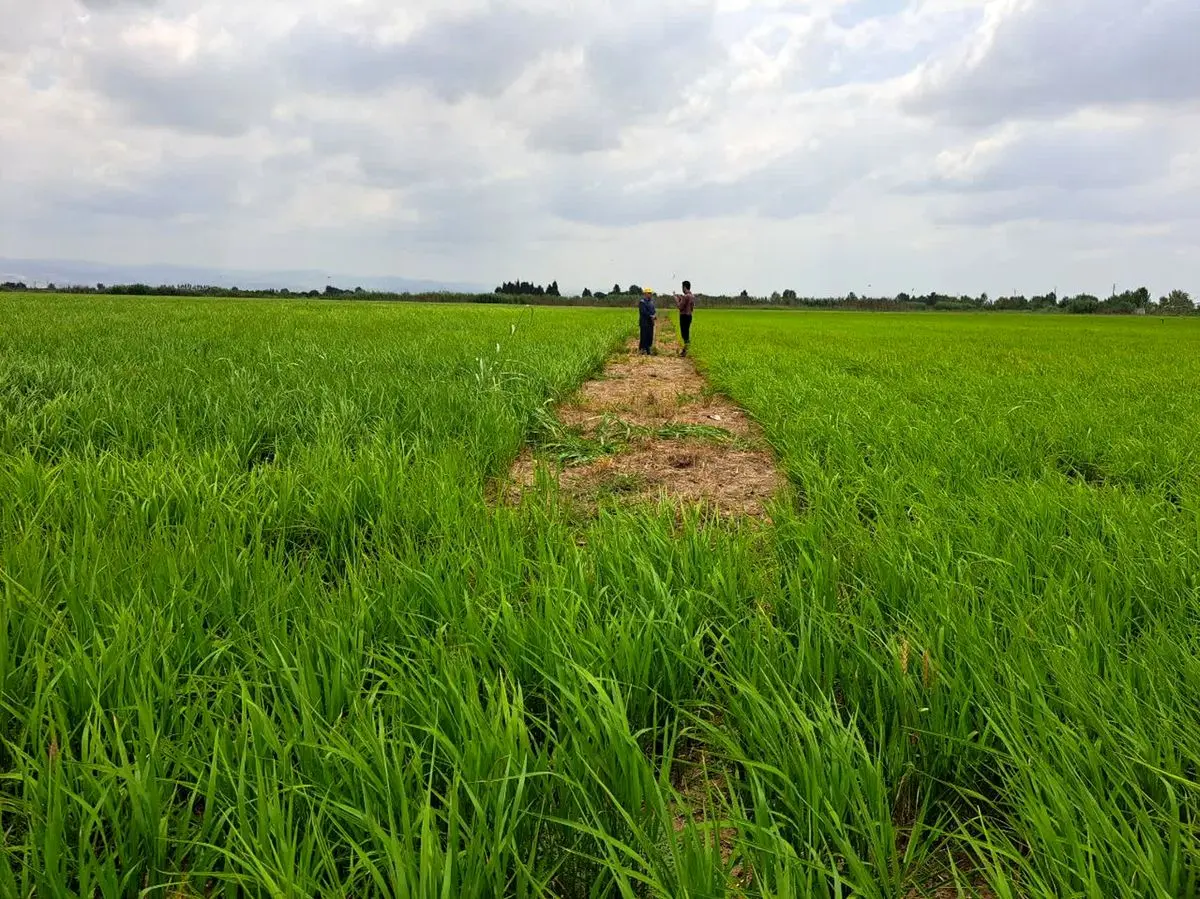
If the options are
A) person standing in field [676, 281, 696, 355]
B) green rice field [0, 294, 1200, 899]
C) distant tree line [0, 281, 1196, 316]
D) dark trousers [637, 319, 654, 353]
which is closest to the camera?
green rice field [0, 294, 1200, 899]

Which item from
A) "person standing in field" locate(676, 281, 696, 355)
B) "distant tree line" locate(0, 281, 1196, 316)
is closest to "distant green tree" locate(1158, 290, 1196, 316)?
"distant tree line" locate(0, 281, 1196, 316)

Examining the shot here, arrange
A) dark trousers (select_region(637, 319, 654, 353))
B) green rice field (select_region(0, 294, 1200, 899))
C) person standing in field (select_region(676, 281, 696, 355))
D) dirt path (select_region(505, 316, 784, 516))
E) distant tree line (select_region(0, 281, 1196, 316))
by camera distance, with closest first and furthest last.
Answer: green rice field (select_region(0, 294, 1200, 899))
dirt path (select_region(505, 316, 784, 516))
person standing in field (select_region(676, 281, 696, 355))
dark trousers (select_region(637, 319, 654, 353))
distant tree line (select_region(0, 281, 1196, 316))

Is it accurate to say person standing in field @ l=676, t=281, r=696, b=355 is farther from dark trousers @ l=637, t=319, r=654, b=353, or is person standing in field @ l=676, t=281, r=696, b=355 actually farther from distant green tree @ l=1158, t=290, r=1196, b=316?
distant green tree @ l=1158, t=290, r=1196, b=316

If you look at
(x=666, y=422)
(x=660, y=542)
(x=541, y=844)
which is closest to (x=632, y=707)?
(x=541, y=844)

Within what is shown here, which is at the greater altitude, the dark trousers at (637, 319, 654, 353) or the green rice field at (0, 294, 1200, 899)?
the dark trousers at (637, 319, 654, 353)

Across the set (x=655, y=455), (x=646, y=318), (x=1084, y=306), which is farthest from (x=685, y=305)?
(x=1084, y=306)

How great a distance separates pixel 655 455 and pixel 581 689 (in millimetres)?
3289

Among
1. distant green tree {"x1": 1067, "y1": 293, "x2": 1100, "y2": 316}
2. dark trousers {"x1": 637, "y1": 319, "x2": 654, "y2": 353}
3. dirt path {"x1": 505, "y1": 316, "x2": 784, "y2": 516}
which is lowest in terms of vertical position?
dirt path {"x1": 505, "y1": 316, "x2": 784, "y2": 516}

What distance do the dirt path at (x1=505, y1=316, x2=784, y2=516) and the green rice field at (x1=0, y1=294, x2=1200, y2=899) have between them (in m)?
0.47

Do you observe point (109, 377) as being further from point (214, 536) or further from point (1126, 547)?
point (1126, 547)

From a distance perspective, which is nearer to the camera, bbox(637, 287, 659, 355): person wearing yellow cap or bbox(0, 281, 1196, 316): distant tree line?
bbox(637, 287, 659, 355): person wearing yellow cap

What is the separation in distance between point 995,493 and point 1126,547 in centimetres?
88

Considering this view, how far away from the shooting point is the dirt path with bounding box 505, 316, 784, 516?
356 centimetres

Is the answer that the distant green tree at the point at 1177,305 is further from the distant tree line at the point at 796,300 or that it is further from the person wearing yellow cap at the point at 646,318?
the person wearing yellow cap at the point at 646,318
